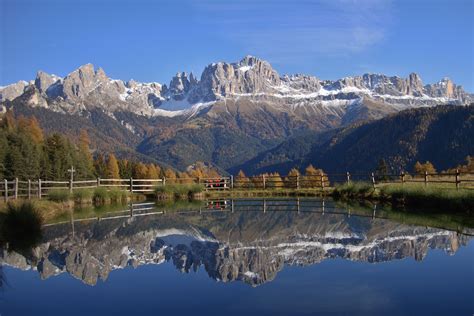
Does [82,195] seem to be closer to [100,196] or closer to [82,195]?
[82,195]

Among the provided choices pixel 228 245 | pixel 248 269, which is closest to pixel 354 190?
pixel 228 245

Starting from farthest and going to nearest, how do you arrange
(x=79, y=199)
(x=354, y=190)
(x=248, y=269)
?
(x=354, y=190) → (x=79, y=199) → (x=248, y=269)

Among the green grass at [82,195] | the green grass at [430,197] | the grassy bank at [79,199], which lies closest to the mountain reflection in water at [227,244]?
the green grass at [430,197]

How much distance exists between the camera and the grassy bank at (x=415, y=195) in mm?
24953

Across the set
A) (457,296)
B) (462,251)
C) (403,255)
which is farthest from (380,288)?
(462,251)

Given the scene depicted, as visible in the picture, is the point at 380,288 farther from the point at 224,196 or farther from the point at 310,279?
the point at 224,196

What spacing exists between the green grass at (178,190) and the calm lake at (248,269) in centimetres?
1767

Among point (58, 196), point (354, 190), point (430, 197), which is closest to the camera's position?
point (430, 197)

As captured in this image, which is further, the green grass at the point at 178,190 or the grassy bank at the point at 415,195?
the green grass at the point at 178,190

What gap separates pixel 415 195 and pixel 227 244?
51.5 ft

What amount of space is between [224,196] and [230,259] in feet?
93.0

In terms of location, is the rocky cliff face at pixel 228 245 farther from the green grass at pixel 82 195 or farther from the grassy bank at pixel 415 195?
the green grass at pixel 82 195

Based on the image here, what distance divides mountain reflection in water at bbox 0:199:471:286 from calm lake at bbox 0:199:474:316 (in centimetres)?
4

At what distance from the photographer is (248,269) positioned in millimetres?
13250
